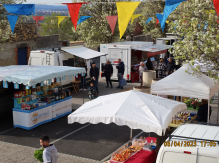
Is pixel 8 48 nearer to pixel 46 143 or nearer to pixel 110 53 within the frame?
pixel 110 53

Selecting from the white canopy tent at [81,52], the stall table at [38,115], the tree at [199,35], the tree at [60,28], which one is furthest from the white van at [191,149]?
the tree at [60,28]

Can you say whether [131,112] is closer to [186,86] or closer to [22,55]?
[186,86]

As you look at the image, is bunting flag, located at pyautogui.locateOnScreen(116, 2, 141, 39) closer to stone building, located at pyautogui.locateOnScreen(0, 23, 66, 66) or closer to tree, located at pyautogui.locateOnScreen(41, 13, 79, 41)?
stone building, located at pyautogui.locateOnScreen(0, 23, 66, 66)

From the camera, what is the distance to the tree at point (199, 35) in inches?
332

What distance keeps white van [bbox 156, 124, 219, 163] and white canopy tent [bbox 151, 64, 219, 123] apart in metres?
3.70

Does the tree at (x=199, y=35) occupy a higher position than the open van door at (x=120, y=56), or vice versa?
the tree at (x=199, y=35)

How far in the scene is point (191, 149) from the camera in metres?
5.00

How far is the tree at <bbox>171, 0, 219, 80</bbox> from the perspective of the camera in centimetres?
844

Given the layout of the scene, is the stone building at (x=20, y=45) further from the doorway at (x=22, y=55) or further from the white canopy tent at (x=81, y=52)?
the white canopy tent at (x=81, y=52)

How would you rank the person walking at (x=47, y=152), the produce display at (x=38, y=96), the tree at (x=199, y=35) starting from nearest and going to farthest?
the person walking at (x=47, y=152)
the tree at (x=199, y=35)
the produce display at (x=38, y=96)

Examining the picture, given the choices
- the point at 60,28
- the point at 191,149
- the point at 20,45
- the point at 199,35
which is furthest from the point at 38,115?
the point at 60,28

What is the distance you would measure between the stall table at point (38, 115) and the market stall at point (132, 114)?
3987 mm

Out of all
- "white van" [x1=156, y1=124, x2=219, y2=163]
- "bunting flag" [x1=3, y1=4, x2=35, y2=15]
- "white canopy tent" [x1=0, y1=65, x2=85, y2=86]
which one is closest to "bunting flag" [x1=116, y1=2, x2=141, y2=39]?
"white canopy tent" [x1=0, y1=65, x2=85, y2=86]

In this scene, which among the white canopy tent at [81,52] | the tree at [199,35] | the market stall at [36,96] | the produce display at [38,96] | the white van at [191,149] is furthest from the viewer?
the white canopy tent at [81,52]
